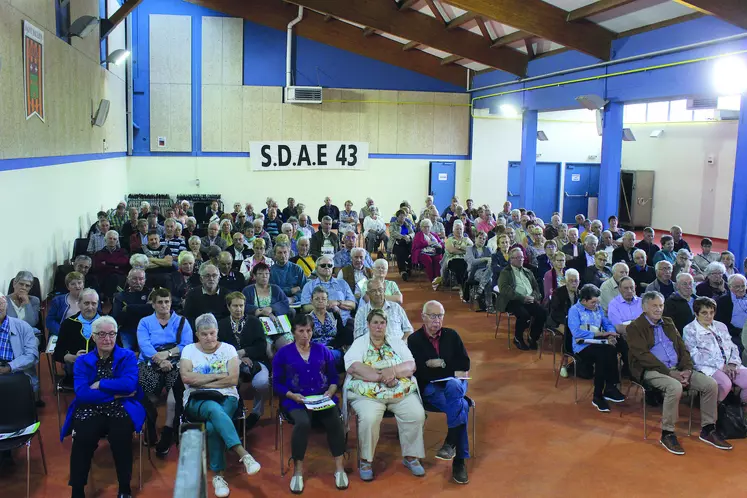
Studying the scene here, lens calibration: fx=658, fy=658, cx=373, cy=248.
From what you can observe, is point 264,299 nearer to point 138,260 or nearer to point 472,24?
point 138,260

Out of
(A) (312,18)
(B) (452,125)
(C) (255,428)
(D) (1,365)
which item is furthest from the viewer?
(B) (452,125)

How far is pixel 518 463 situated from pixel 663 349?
5.03ft

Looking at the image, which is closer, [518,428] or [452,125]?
[518,428]

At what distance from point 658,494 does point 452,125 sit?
13.4m

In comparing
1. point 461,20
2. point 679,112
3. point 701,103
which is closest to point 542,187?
point 679,112

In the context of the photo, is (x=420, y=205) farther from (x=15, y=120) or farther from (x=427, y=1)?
(x=15, y=120)

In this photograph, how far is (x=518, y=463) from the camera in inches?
176

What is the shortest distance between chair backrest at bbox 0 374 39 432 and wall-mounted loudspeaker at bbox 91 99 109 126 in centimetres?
745

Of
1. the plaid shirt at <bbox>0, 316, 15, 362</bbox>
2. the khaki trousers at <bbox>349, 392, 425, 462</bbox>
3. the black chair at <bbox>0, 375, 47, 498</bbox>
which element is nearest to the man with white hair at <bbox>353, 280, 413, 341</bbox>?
the khaki trousers at <bbox>349, 392, 425, 462</bbox>

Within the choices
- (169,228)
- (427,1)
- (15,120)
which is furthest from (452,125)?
(15,120)

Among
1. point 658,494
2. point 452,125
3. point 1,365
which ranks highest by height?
point 452,125

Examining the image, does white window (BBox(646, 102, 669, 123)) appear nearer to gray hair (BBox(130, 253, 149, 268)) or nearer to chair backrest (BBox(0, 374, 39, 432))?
gray hair (BBox(130, 253, 149, 268))

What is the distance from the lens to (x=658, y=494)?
13.3ft

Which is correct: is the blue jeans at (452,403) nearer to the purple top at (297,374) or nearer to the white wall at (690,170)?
the purple top at (297,374)
